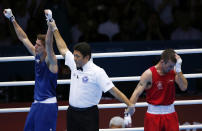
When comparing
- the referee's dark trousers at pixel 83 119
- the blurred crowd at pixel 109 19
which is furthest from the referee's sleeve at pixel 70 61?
the blurred crowd at pixel 109 19

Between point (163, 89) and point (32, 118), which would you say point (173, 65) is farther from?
point (32, 118)

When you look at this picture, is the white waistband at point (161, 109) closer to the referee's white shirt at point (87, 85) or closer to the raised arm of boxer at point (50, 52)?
the referee's white shirt at point (87, 85)

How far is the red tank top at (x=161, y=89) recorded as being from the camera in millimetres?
5426

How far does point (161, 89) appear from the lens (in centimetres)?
543

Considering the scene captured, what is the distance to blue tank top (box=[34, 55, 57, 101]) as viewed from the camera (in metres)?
5.38

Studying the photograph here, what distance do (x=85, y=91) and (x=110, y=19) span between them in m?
3.98

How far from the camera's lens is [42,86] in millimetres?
5375

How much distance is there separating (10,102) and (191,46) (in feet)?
10.4

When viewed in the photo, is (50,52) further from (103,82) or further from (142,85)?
(142,85)

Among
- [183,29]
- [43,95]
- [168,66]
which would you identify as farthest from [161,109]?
[183,29]

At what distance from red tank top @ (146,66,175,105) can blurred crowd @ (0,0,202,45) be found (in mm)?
3157

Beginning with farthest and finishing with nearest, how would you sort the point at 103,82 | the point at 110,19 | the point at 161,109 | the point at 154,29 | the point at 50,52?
the point at 110,19
the point at 154,29
the point at 161,109
the point at 50,52
the point at 103,82

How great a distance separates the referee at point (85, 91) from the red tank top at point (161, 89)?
401mm

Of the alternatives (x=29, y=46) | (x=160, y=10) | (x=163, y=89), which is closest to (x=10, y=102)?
(x=29, y=46)
